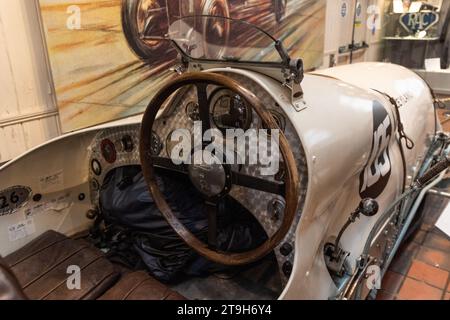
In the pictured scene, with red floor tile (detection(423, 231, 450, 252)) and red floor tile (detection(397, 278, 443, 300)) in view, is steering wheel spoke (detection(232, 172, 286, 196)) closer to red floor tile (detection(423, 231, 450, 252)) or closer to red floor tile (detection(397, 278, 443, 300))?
red floor tile (detection(397, 278, 443, 300))

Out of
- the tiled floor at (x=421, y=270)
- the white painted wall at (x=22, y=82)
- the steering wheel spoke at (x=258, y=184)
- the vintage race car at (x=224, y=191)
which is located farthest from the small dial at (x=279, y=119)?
the white painted wall at (x=22, y=82)

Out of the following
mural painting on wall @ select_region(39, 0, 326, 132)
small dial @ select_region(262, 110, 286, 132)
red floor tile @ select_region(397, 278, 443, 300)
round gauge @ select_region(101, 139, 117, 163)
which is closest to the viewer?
small dial @ select_region(262, 110, 286, 132)

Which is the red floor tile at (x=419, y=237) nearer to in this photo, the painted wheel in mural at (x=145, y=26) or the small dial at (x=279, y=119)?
the small dial at (x=279, y=119)

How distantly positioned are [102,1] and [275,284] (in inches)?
72.6

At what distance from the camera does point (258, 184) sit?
4.06 ft

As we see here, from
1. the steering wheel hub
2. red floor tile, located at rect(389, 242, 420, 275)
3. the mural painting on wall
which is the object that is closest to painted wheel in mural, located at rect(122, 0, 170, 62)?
the mural painting on wall

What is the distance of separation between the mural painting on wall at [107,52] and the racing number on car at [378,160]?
1.45 m

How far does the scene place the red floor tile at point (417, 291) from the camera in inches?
68.2

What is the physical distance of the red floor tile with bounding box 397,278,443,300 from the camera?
173 centimetres

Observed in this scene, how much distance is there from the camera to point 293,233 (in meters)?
1.27

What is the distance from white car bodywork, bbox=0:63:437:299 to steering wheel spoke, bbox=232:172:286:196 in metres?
0.10
